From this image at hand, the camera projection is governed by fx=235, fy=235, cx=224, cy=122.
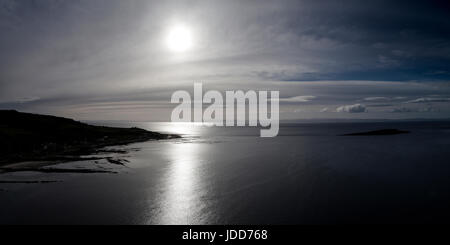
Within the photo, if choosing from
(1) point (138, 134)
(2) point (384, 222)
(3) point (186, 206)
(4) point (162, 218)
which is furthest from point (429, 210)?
(1) point (138, 134)

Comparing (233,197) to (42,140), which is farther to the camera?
(42,140)

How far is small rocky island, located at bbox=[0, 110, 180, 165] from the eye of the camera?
139ft

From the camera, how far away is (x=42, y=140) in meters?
56.3

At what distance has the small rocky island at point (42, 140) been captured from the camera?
4235cm

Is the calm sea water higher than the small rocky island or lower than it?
lower

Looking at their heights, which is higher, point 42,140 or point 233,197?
point 42,140

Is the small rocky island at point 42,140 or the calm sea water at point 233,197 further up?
the small rocky island at point 42,140

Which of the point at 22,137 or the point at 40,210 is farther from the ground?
the point at 22,137

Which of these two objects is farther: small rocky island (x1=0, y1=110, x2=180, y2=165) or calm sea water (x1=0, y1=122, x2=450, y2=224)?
small rocky island (x1=0, y1=110, x2=180, y2=165)

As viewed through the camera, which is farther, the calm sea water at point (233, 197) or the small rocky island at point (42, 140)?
the small rocky island at point (42, 140)
